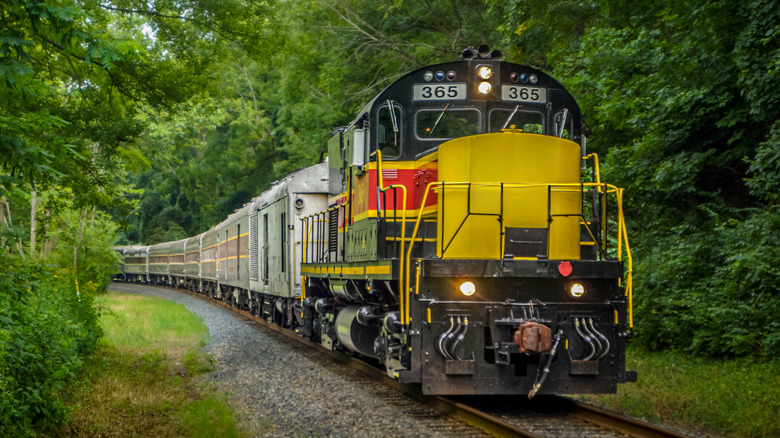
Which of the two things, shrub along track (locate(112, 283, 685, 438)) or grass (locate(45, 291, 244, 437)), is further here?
grass (locate(45, 291, 244, 437))

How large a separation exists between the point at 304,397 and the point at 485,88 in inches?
160

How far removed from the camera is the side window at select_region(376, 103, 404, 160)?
26.1 ft

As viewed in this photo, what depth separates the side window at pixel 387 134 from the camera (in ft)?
26.1

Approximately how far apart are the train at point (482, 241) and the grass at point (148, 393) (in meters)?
1.99

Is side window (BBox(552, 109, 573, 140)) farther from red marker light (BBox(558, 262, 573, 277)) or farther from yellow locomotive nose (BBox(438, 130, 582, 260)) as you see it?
red marker light (BBox(558, 262, 573, 277))

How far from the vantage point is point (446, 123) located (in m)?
7.91

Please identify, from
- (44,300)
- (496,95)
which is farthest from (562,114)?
(44,300)

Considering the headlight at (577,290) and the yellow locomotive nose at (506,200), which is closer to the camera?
the headlight at (577,290)

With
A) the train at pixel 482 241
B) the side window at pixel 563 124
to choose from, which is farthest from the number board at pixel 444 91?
the side window at pixel 563 124

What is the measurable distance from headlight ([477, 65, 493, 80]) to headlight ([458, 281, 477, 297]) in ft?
7.75

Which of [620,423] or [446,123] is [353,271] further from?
[620,423]

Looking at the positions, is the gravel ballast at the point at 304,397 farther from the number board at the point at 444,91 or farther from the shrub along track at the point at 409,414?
the number board at the point at 444,91

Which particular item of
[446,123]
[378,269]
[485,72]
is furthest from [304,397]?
[485,72]

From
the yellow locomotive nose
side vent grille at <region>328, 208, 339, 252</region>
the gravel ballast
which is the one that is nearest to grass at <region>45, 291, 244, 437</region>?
the gravel ballast
